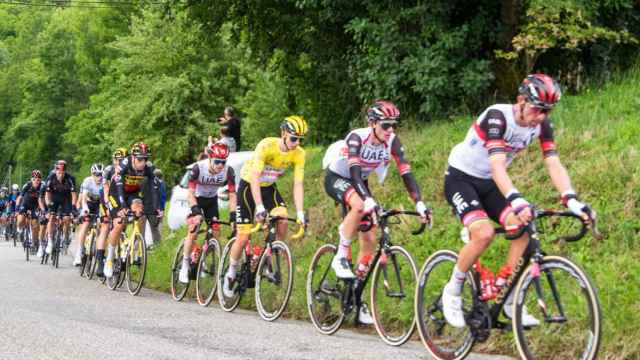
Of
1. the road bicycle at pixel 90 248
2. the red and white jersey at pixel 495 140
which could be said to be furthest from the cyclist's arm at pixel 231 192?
the road bicycle at pixel 90 248

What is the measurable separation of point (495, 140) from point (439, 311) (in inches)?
61.9

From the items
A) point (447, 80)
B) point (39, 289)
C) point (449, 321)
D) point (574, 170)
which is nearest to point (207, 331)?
point (449, 321)

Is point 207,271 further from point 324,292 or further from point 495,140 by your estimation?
point 495,140

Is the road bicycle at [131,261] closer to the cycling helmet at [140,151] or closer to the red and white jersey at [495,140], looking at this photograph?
the cycling helmet at [140,151]

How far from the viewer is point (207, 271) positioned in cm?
1261

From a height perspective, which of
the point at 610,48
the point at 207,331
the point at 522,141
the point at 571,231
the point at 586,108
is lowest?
the point at 207,331

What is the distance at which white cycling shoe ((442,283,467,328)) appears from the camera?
741cm

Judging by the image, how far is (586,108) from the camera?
556 inches

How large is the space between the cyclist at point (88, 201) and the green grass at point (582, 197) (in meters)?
1.68

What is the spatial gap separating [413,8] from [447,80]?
1365 mm

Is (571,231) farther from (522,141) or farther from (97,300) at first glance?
(97,300)

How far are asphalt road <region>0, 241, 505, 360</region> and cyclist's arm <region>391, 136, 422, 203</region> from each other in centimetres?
135

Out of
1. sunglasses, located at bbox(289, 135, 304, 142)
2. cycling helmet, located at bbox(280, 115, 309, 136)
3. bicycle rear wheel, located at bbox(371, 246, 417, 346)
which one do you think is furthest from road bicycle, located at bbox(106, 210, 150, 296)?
bicycle rear wheel, located at bbox(371, 246, 417, 346)

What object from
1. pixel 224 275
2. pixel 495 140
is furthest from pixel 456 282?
pixel 224 275
